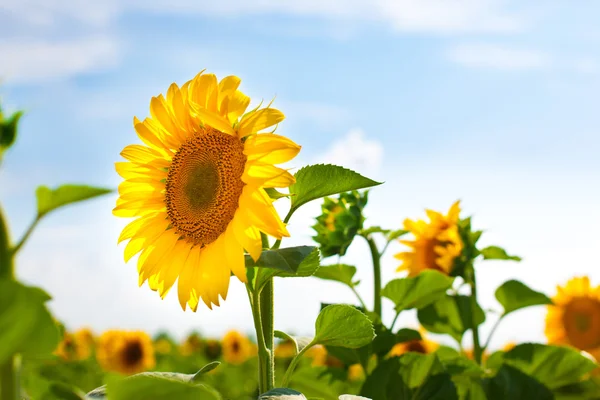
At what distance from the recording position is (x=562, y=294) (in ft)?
9.80

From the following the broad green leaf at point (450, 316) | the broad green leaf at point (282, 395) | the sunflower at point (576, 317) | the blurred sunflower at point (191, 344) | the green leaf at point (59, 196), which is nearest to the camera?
the green leaf at point (59, 196)

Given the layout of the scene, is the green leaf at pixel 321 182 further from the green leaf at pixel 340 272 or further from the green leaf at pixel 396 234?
the green leaf at pixel 396 234

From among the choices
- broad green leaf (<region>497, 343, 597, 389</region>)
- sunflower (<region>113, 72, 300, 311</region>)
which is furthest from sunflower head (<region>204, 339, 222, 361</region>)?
sunflower (<region>113, 72, 300, 311</region>)

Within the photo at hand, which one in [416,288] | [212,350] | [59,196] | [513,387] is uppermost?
[59,196]

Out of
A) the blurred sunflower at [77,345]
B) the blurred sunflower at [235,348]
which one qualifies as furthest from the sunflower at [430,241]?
the blurred sunflower at [235,348]

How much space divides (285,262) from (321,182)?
0.26 metres

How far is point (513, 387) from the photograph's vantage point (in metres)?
1.74

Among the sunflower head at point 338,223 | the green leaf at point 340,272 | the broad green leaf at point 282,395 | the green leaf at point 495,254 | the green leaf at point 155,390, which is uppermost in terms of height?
the sunflower head at point 338,223

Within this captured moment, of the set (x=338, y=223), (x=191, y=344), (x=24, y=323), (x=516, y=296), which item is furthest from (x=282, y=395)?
(x=191, y=344)

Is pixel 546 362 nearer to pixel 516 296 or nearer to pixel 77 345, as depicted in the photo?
pixel 516 296

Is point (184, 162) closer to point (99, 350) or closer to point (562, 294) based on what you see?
point (562, 294)

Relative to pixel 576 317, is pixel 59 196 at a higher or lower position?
higher

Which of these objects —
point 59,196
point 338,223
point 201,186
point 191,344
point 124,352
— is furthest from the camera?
point 191,344

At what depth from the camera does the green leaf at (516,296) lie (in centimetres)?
204
